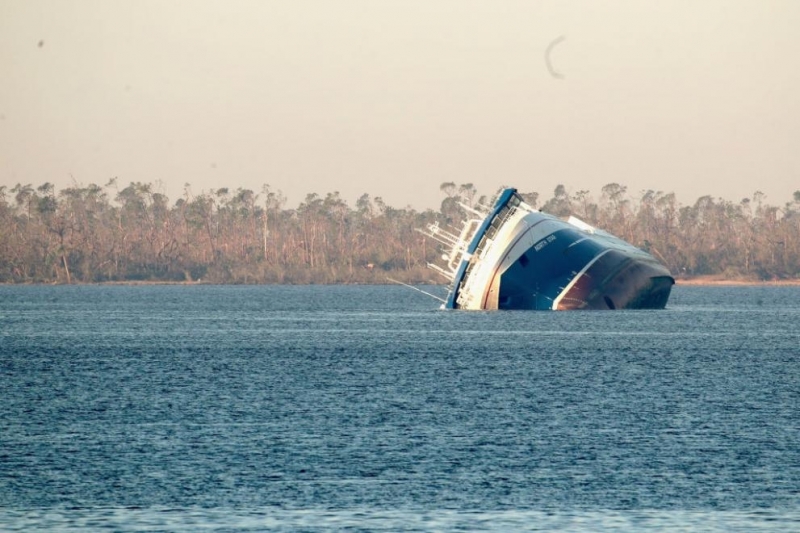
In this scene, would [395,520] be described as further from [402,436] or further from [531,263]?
[531,263]

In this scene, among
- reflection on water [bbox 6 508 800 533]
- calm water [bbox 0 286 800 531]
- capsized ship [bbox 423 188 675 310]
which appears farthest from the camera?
capsized ship [bbox 423 188 675 310]

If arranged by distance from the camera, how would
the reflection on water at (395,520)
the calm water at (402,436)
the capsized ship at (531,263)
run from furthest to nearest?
the capsized ship at (531,263) < the calm water at (402,436) < the reflection on water at (395,520)

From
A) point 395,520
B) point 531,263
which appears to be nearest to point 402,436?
point 395,520

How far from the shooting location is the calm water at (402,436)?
25.6m

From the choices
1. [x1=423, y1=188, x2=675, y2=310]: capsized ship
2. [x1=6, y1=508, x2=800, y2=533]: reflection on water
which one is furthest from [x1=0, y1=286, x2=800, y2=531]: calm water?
[x1=423, y1=188, x2=675, y2=310]: capsized ship

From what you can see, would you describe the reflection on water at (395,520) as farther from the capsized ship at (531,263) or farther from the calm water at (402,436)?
the capsized ship at (531,263)

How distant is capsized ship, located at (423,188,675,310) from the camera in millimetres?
97188

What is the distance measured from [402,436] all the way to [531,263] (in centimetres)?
6225

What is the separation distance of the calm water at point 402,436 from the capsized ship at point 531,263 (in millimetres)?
18652

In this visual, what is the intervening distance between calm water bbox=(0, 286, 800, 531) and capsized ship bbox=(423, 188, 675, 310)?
18652 millimetres

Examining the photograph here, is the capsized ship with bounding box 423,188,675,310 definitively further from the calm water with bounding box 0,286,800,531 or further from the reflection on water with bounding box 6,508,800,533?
the reflection on water with bounding box 6,508,800,533

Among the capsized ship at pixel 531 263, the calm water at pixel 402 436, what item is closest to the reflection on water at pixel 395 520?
the calm water at pixel 402 436

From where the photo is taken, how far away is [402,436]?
1425 inches

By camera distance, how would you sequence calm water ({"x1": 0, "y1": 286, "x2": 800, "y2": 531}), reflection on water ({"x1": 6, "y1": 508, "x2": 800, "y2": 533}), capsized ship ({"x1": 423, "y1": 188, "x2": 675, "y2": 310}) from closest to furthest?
reflection on water ({"x1": 6, "y1": 508, "x2": 800, "y2": 533})
calm water ({"x1": 0, "y1": 286, "x2": 800, "y2": 531})
capsized ship ({"x1": 423, "y1": 188, "x2": 675, "y2": 310})
